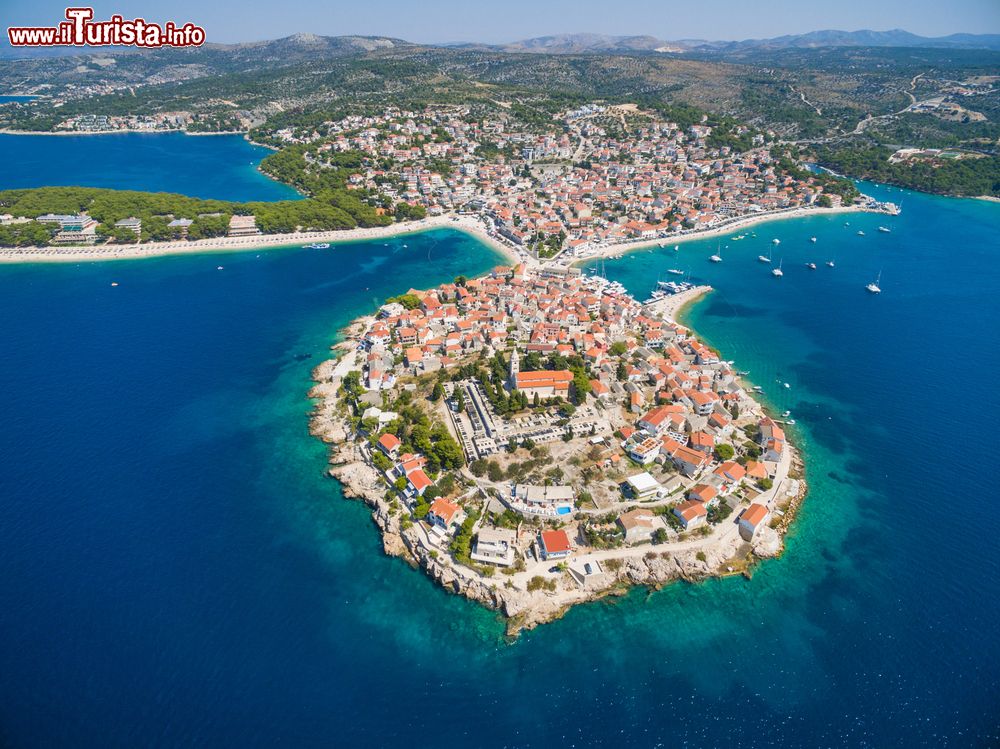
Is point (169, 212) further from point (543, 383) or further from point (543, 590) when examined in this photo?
point (543, 590)

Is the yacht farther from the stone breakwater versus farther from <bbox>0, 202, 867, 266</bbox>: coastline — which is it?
the stone breakwater

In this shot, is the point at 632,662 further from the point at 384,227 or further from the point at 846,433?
the point at 384,227

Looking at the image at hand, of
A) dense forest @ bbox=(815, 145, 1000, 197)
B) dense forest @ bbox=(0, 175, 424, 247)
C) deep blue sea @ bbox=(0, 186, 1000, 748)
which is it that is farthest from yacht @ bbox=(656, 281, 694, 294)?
dense forest @ bbox=(815, 145, 1000, 197)

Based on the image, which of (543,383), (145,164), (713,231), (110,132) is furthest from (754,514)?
(110,132)

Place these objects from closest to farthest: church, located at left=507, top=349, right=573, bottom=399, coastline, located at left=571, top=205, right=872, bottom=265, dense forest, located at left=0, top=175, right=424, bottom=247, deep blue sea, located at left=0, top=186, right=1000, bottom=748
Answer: deep blue sea, located at left=0, top=186, right=1000, bottom=748
church, located at left=507, top=349, right=573, bottom=399
coastline, located at left=571, top=205, right=872, bottom=265
dense forest, located at left=0, top=175, right=424, bottom=247

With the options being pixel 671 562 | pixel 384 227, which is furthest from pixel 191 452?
pixel 384 227

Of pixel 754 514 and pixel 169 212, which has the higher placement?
pixel 169 212

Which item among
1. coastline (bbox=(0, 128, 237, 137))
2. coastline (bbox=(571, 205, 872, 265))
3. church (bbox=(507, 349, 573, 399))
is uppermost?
coastline (bbox=(0, 128, 237, 137))
